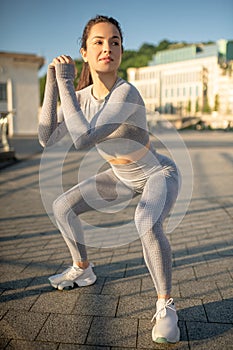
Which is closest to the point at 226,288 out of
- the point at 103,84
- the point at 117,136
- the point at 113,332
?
the point at 113,332

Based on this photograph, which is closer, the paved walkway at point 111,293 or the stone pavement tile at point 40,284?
the paved walkway at point 111,293

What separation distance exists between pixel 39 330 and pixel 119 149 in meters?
1.28

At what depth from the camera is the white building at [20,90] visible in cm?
3791

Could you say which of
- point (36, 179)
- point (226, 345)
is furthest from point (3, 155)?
point (226, 345)

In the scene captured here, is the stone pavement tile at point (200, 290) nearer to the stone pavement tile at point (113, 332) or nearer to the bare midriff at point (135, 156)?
the stone pavement tile at point (113, 332)

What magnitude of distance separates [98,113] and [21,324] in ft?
4.78

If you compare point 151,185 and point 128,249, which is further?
point 128,249

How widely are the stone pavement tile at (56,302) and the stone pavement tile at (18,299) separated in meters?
0.05

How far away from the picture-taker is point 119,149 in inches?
112

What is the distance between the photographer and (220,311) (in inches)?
117

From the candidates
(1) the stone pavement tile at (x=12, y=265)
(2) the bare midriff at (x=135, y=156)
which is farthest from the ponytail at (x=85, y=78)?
(1) the stone pavement tile at (x=12, y=265)

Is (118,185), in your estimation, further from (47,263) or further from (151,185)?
(47,263)

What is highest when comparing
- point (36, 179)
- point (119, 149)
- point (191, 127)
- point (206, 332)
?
point (119, 149)

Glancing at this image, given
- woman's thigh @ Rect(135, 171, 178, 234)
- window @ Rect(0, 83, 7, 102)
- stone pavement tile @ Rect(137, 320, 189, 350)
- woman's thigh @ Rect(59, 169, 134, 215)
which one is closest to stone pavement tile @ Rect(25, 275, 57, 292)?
woman's thigh @ Rect(59, 169, 134, 215)
